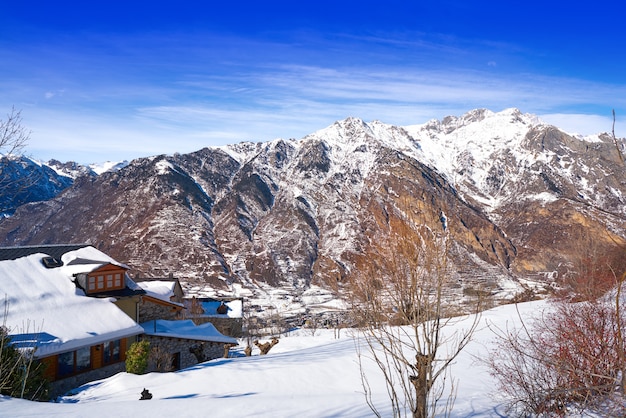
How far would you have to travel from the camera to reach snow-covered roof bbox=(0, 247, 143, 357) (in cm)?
1694

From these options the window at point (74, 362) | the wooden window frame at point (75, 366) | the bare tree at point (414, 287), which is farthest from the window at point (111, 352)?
the bare tree at point (414, 287)

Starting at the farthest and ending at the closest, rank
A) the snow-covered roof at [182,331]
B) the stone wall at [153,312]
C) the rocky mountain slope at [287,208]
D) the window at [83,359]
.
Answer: the rocky mountain slope at [287,208], the stone wall at [153,312], the snow-covered roof at [182,331], the window at [83,359]

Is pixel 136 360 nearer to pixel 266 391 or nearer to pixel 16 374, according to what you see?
pixel 16 374

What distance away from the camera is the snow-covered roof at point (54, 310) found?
16.9 meters

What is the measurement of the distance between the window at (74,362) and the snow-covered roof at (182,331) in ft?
13.6

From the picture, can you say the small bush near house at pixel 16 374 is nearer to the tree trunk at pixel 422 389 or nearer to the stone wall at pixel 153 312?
the tree trunk at pixel 422 389

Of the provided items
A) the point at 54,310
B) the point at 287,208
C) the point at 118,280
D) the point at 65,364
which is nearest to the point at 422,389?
the point at 65,364

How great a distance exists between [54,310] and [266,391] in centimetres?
1103

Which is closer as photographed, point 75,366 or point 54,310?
point 75,366

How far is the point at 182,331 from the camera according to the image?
25.5m

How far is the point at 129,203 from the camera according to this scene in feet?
516

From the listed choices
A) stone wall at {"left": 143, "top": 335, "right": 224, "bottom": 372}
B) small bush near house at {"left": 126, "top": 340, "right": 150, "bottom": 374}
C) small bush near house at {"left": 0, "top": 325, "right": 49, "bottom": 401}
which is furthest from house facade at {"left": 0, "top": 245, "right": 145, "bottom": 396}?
small bush near house at {"left": 0, "top": 325, "right": 49, "bottom": 401}

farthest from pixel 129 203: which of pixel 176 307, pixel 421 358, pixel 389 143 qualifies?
pixel 421 358

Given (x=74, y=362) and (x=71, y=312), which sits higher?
(x=71, y=312)
